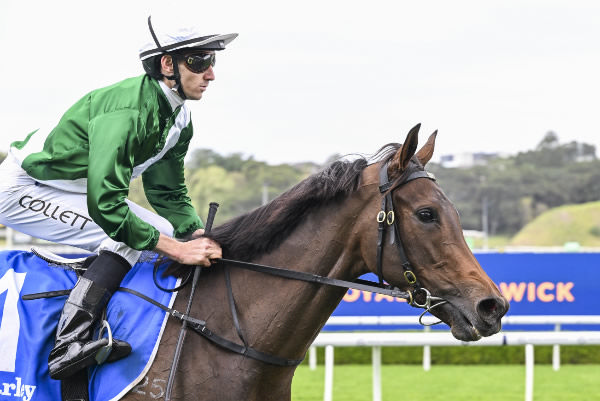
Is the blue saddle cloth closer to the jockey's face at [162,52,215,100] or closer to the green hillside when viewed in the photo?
the jockey's face at [162,52,215,100]

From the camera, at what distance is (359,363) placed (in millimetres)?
10008

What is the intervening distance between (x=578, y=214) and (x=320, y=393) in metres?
37.4

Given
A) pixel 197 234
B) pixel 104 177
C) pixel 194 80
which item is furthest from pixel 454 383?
pixel 104 177

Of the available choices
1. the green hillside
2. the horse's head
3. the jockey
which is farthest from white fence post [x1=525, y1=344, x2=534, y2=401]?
the green hillside

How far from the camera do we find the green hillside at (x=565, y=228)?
129 feet

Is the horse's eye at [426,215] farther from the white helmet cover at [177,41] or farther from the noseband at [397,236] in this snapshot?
the white helmet cover at [177,41]

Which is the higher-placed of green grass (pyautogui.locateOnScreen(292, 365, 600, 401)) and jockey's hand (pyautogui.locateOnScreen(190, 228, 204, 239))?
jockey's hand (pyautogui.locateOnScreen(190, 228, 204, 239))

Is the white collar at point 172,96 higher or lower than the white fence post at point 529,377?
higher

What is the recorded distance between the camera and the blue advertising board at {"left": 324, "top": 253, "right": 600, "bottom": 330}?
32.6ft

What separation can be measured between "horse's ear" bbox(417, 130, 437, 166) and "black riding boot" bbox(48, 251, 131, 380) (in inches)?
47.5

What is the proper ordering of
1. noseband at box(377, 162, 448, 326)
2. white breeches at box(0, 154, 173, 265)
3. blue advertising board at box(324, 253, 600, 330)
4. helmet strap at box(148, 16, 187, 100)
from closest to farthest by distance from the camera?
noseband at box(377, 162, 448, 326)
helmet strap at box(148, 16, 187, 100)
white breeches at box(0, 154, 173, 265)
blue advertising board at box(324, 253, 600, 330)

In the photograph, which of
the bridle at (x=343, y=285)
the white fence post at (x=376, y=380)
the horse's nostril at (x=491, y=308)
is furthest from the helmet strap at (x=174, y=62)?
the white fence post at (x=376, y=380)

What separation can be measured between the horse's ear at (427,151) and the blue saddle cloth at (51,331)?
3.42ft

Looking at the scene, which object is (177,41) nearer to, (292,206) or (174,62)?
(174,62)
